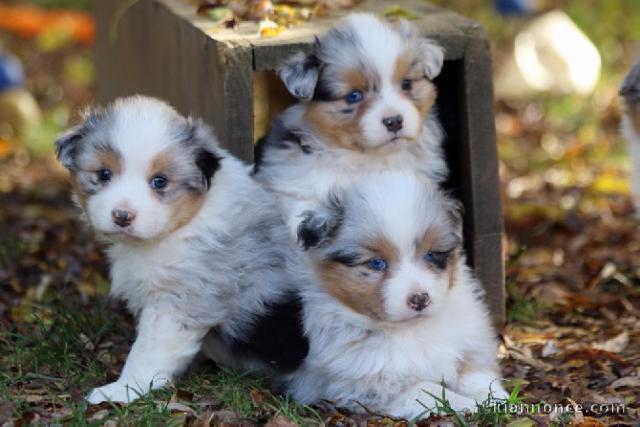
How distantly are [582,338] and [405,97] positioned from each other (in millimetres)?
1712

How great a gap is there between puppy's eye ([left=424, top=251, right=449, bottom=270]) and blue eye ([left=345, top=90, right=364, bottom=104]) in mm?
984

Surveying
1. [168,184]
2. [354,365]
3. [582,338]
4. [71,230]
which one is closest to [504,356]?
[582,338]

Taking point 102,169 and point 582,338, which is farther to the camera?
point 582,338

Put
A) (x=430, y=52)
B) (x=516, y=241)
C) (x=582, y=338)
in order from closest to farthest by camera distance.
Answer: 1. (x=430, y=52)
2. (x=582, y=338)
3. (x=516, y=241)

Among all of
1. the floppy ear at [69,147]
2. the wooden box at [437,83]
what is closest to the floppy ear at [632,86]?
the wooden box at [437,83]

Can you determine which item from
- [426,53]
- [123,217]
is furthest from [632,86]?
[123,217]

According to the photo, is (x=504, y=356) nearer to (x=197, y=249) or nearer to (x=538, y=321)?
(x=538, y=321)

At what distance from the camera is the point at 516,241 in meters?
7.55

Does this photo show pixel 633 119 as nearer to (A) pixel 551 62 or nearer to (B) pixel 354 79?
(B) pixel 354 79

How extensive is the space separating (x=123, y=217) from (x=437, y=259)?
4.35ft

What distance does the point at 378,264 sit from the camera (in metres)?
4.55

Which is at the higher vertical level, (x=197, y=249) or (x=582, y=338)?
(x=197, y=249)

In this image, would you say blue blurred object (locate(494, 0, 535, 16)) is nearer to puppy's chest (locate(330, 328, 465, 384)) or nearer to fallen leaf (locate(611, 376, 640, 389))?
fallen leaf (locate(611, 376, 640, 389))

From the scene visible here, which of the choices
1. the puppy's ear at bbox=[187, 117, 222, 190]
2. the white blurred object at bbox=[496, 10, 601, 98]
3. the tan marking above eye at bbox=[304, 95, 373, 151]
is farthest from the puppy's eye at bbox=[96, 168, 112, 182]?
the white blurred object at bbox=[496, 10, 601, 98]
